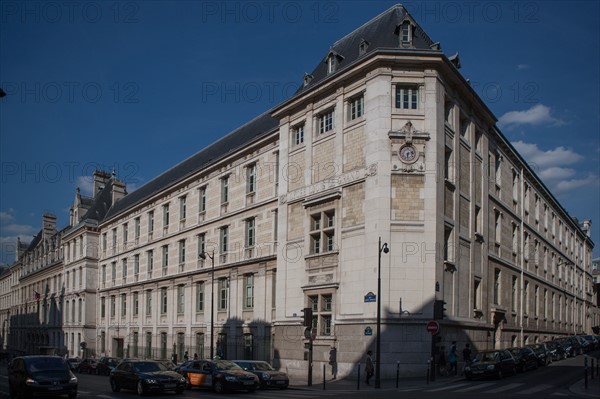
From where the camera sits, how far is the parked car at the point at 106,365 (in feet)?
140

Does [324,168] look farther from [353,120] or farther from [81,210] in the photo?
[81,210]

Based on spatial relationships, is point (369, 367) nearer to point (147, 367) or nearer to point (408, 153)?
point (147, 367)

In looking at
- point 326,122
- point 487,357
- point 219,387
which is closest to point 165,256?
point 326,122

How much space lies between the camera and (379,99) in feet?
103

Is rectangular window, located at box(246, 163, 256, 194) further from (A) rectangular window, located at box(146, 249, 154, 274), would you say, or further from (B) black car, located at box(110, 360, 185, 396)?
(B) black car, located at box(110, 360, 185, 396)

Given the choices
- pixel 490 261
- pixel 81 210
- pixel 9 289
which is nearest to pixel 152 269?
pixel 81 210

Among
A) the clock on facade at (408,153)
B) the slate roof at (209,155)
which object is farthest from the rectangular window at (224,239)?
the clock on facade at (408,153)

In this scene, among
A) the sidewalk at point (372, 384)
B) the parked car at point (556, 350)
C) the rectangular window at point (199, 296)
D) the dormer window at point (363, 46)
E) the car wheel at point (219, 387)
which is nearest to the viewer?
the car wheel at point (219, 387)

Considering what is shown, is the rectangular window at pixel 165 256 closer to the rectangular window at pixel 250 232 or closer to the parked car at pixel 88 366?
the parked car at pixel 88 366

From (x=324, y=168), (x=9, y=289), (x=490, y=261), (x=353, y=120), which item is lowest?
(x=9, y=289)

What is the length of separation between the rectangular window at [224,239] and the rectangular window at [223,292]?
2146mm

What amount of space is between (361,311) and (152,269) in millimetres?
31348

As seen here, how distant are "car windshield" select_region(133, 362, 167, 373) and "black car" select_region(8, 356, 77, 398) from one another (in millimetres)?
2954

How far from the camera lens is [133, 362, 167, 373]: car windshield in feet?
78.9
